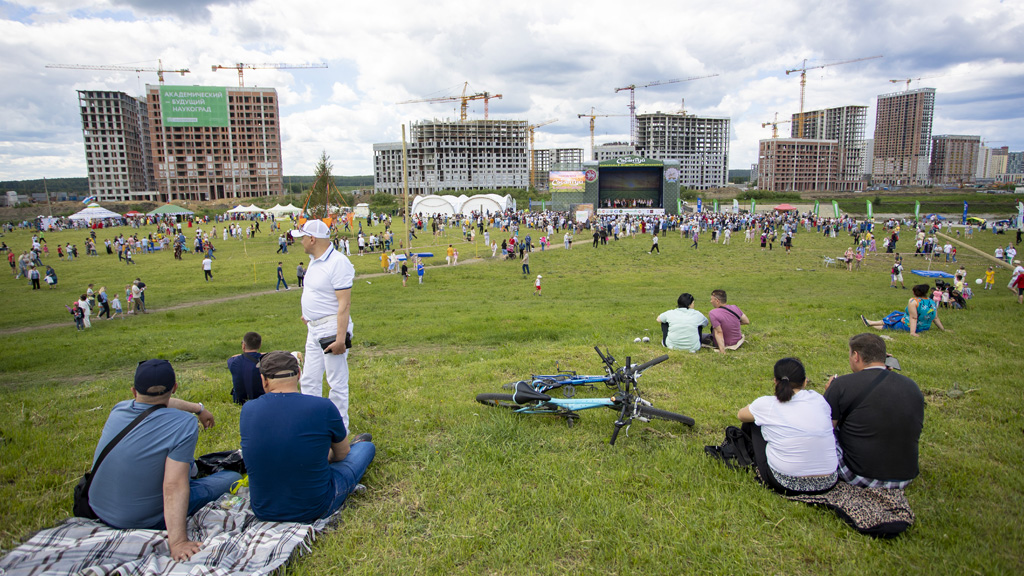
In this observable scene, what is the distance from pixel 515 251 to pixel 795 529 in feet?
99.5

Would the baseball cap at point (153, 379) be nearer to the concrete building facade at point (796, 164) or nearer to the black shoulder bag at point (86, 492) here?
the black shoulder bag at point (86, 492)

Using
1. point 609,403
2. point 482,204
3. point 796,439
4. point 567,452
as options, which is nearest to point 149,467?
point 567,452

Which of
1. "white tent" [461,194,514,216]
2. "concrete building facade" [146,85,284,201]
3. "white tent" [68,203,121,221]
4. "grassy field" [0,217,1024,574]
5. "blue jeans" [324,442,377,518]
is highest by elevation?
"concrete building facade" [146,85,284,201]

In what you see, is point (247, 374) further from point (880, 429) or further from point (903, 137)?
point (903, 137)

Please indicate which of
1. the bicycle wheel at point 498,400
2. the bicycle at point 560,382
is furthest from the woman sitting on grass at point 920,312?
the bicycle wheel at point 498,400

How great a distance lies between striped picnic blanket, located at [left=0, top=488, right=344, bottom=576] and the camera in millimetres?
3027

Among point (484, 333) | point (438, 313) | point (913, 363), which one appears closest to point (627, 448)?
point (913, 363)

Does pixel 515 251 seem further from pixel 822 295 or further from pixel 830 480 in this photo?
pixel 830 480

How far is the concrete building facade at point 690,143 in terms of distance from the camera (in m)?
178

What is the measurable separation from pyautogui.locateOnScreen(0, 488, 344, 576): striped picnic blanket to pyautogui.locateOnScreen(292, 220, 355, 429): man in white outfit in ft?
4.92

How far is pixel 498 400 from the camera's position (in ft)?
19.0

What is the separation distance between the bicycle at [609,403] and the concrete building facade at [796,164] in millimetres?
183532

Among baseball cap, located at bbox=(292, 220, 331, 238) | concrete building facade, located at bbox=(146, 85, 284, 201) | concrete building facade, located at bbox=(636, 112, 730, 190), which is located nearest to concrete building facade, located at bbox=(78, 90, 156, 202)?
concrete building facade, located at bbox=(146, 85, 284, 201)

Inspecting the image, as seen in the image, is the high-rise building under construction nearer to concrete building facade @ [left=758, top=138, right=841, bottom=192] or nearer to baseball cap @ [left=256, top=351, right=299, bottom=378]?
baseball cap @ [left=256, top=351, right=299, bottom=378]
